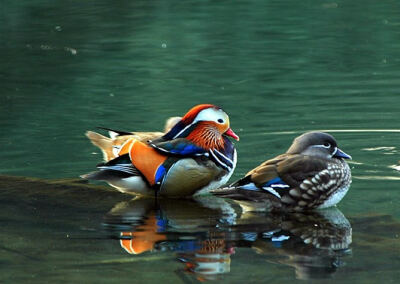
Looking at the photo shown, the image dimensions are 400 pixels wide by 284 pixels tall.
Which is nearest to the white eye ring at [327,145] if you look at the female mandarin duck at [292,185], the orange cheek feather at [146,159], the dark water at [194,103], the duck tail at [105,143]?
the female mandarin duck at [292,185]

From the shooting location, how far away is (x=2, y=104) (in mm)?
13047

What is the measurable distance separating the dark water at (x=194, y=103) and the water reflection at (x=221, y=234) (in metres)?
0.02

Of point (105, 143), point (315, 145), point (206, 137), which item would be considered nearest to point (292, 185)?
point (315, 145)

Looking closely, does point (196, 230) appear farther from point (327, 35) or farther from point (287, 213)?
point (327, 35)

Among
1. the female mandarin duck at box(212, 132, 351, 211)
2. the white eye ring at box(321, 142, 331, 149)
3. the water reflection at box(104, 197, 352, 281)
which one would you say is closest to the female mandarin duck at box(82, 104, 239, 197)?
the water reflection at box(104, 197, 352, 281)

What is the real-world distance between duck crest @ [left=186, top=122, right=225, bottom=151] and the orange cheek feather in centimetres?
Result: 39

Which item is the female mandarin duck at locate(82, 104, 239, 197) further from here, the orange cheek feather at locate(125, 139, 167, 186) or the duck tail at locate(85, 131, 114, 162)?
the duck tail at locate(85, 131, 114, 162)

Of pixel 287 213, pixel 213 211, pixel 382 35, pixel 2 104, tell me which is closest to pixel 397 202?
pixel 287 213

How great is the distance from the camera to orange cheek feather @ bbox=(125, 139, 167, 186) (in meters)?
7.83

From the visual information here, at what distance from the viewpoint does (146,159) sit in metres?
7.84

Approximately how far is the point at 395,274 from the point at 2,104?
825cm

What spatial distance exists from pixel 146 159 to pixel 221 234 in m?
1.21

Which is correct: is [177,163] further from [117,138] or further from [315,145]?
[315,145]

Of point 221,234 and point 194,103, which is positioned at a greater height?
point 221,234
